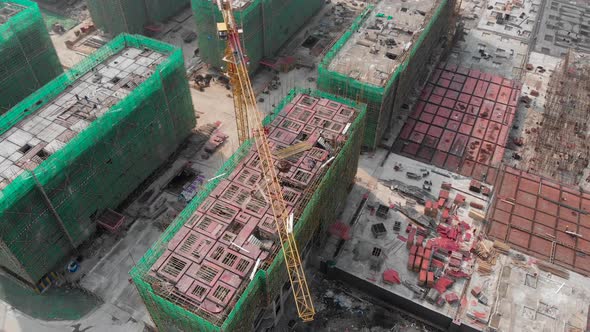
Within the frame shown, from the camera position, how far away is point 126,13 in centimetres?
9731

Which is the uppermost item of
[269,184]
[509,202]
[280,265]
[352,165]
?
[269,184]

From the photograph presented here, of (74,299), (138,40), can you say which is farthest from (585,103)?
(74,299)

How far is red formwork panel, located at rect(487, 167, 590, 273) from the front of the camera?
63344 mm

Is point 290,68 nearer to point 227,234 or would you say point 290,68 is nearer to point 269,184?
point 269,184

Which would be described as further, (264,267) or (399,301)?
(399,301)

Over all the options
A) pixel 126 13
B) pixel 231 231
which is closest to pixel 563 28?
pixel 231 231

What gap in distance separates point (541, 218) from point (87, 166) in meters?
64.0

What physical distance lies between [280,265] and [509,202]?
39195mm

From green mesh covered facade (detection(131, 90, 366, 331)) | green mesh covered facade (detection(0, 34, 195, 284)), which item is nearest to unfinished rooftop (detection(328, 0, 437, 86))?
green mesh covered facade (detection(131, 90, 366, 331))

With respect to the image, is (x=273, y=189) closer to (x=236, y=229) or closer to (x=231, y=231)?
(x=236, y=229)

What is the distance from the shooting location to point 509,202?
68.2 metres

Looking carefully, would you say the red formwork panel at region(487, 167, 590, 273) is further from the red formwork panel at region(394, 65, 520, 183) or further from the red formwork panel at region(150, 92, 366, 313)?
the red formwork panel at region(150, 92, 366, 313)

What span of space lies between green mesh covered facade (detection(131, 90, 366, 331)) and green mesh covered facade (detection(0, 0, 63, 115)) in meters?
45.3

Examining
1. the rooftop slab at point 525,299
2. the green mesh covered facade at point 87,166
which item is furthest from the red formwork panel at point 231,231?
the rooftop slab at point 525,299
